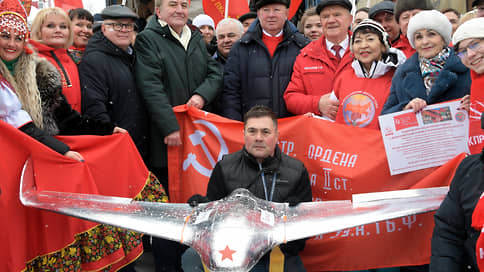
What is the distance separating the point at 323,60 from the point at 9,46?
2806mm

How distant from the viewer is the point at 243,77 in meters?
5.23

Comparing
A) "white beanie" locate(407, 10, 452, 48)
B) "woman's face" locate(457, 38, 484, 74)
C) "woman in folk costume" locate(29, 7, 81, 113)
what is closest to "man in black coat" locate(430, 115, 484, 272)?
"woman's face" locate(457, 38, 484, 74)

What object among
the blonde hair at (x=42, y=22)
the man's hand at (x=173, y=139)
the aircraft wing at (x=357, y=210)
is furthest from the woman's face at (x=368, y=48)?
the blonde hair at (x=42, y=22)

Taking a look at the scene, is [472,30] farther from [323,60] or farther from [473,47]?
[323,60]

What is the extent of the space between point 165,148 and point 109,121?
0.71 metres

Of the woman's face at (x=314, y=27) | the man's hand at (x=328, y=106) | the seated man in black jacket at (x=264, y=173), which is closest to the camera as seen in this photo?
the seated man in black jacket at (x=264, y=173)

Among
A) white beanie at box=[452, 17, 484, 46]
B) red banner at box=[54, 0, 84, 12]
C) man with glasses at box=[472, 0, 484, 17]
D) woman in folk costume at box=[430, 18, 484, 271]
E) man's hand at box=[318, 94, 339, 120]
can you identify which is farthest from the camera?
red banner at box=[54, 0, 84, 12]

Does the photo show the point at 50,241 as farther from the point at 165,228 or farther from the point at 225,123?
the point at 225,123

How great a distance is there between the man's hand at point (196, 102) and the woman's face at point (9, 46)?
1.63 m

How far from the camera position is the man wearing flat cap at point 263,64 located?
201 inches

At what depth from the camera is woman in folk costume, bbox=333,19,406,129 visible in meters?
4.24

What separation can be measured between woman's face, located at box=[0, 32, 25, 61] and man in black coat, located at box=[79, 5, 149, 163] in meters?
0.82

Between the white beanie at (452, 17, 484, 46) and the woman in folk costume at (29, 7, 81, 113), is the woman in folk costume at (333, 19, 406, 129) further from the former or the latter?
the woman in folk costume at (29, 7, 81, 113)

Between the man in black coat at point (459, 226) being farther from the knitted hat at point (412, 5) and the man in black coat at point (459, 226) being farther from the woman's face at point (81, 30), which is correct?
the woman's face at point (81, 30)
